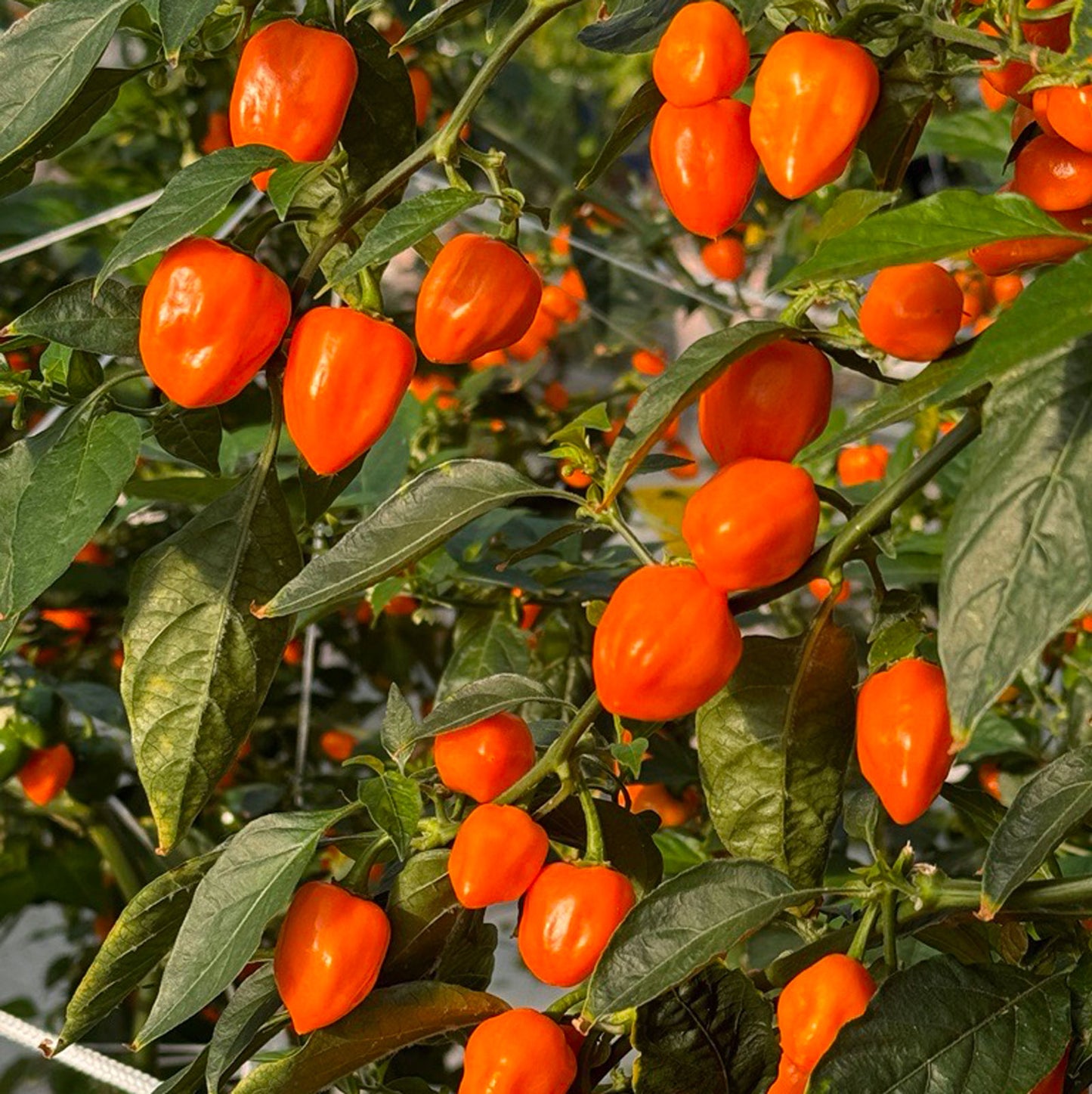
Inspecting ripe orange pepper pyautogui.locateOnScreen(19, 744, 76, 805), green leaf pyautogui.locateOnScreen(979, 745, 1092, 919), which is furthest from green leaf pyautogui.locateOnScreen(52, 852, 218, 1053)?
ripe orange pepper pyautogui.locateOnScreen(19, 744, 76, 805)

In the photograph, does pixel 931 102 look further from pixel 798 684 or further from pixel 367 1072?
pixel 367 1072

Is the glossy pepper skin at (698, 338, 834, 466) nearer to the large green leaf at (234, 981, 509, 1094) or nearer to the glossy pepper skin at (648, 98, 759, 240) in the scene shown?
the glossy pepper skin at (648, 98, 759, 240)

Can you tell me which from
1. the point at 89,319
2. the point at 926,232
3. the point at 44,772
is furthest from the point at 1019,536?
the point at 44,772

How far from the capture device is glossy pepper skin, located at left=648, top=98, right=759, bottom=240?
427 millimetres

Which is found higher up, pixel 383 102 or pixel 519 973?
pixel 383 102

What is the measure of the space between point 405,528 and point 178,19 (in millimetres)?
152

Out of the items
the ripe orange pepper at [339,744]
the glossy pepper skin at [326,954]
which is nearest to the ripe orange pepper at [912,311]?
the glossy pepper skin at [326,954]

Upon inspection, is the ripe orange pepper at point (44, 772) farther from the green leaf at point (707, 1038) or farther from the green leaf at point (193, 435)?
the green leaf at point (707, 1038)

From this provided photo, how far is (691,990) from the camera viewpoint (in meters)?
0.48

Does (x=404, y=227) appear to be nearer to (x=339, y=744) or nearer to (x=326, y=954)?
(x=326, y=954)

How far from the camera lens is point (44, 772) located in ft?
3.53

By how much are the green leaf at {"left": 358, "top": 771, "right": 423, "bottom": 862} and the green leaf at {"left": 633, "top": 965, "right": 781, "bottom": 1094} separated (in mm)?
92

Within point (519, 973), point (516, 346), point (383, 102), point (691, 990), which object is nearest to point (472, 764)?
point (691, 990)

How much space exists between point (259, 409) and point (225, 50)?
2.28 feet
